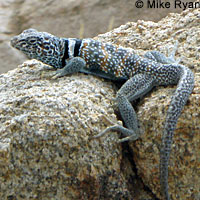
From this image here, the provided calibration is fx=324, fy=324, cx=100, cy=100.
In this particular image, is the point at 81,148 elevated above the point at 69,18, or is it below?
below

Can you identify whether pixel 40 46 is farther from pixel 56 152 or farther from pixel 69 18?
pixel 69 18

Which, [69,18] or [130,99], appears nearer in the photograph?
[130,99]

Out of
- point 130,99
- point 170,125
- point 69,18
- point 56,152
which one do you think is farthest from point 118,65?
point 69,18

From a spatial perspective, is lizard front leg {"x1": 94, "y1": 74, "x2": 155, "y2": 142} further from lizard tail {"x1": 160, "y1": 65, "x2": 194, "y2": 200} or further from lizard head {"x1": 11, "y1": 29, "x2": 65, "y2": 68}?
lizard head {"x1": 11, "y1": 29, "x2": 65, "y2": 68}

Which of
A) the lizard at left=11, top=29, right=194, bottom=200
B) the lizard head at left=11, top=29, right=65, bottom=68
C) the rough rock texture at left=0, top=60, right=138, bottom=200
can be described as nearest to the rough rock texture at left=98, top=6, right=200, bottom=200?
the lizard at left=11, top=29, right=194, bottom=200

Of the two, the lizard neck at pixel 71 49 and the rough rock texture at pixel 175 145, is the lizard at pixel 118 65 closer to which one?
the lizard neck at pixel 71 49

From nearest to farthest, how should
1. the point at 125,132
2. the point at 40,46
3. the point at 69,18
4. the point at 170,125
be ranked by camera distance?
the point at 170,125 → the point at 125,132 → the point at 40,46 → the point at 69,18
